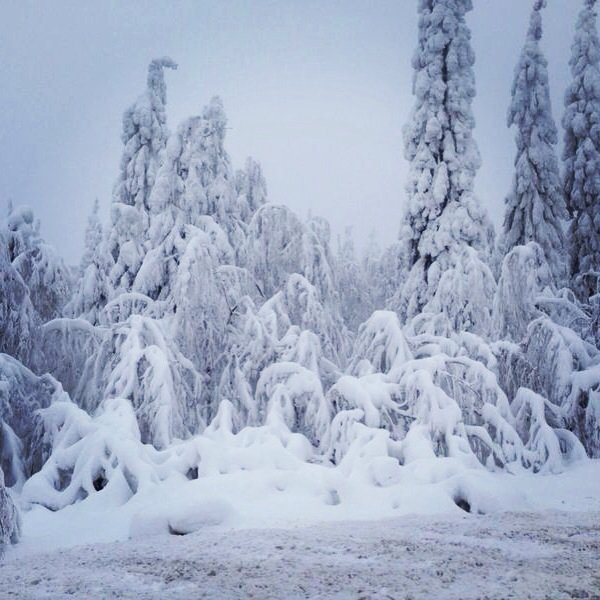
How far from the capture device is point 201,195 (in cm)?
1364

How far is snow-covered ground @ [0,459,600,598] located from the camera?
389 centimetres

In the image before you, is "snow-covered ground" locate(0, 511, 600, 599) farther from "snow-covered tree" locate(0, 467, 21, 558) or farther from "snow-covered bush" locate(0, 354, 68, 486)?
"snow-covered bush" locate(0, 354, 68, 486)

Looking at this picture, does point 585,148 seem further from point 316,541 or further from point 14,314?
point 316,541

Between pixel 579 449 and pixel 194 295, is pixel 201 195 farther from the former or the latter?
pixel 579 449

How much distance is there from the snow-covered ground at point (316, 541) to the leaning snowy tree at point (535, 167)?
38.4ft

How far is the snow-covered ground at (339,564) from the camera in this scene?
12.5 feet

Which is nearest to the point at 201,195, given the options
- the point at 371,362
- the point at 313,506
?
the point at 371,362

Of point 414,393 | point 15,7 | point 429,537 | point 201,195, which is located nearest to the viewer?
point 429,537

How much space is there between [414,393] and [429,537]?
3962 millimetres

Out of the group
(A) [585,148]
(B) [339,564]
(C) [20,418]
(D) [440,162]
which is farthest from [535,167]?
(B) [339,564]

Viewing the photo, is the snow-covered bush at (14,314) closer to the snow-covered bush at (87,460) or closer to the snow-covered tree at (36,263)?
the snow-covered bush at (87,460)

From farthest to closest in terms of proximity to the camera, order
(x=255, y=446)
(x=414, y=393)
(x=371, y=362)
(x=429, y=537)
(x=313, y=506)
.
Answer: (x=371, y=362)
(x=414, y=393)
(x=255, y=446)
(x=313, y=506)
(x=429, y=537)

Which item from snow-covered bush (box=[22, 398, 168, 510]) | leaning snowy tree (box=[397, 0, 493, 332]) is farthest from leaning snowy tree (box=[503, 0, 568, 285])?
snow-covered bush (box=[22, 398, 168, 510])

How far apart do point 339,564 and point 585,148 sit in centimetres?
1818
